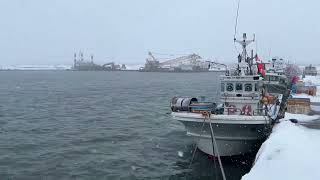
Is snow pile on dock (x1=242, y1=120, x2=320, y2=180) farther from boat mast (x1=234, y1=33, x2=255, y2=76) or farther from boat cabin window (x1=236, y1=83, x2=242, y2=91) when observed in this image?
boat mast (x1=234, y1=33, x2=255, y2=76)

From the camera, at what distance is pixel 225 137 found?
27266 mm

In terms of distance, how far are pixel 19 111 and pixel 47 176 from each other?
31.1 metres

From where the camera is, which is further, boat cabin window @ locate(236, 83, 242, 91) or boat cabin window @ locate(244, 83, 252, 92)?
boat cabin window @ locate(236, 83, 242, 91)

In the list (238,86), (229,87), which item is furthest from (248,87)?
(229,87)

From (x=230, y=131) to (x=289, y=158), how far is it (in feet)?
33.8

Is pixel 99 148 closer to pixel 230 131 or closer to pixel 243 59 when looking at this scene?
pixel 230 131

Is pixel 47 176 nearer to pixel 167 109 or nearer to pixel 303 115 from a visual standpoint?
pixel 303 115

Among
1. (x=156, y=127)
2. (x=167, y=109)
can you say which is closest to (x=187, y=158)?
(x=156, y=127)

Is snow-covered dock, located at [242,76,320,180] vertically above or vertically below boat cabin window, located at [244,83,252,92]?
below

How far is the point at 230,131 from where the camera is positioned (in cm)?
2702

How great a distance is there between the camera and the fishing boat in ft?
86.7

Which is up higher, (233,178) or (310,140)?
(310,140)

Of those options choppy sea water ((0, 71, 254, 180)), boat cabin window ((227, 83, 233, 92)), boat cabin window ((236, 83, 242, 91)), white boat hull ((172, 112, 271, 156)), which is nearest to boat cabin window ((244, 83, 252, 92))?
boat cabin window ((236, 83, 242, 91))

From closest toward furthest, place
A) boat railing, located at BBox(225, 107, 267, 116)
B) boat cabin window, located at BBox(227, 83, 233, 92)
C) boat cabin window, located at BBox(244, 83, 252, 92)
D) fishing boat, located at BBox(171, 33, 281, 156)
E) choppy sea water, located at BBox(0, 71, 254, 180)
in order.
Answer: choppy sea water, located at BBox(0, 71, 254, 180)
fishing boat, located at BBox(171, 33, 281, 156)
boat railing, located at BBox(225, 107, 267, 116)
boat cabin window, located at BBox(244, 83, 252, 92)
boat cabin window, located at BBox(227, 83, 233, 92)
